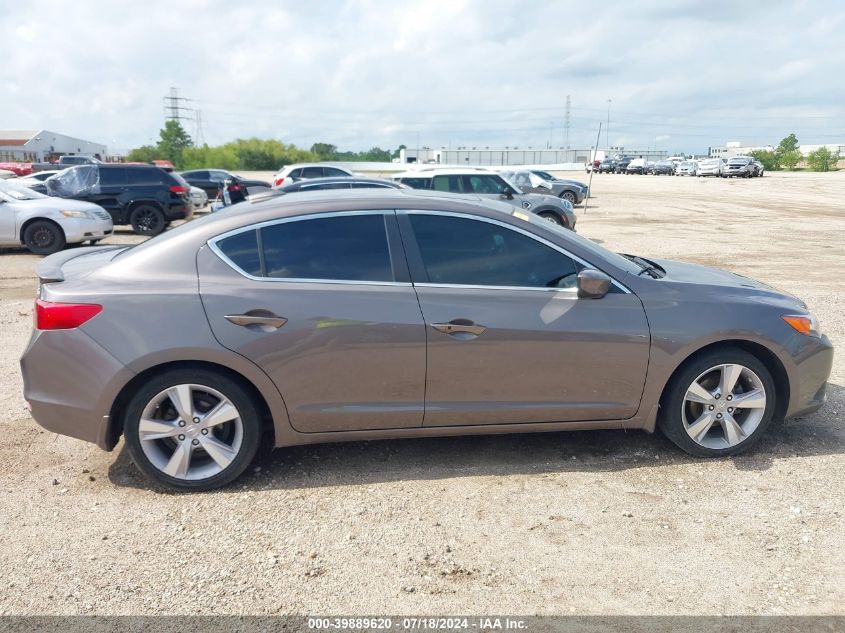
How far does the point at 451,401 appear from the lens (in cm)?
391

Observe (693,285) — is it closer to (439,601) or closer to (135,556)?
(439,601)

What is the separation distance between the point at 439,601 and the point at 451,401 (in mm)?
1242

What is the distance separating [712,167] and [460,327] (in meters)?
61.6

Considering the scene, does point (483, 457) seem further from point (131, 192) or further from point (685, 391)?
point (131, 192)

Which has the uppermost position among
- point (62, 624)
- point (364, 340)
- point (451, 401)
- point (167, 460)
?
point (364, 340)

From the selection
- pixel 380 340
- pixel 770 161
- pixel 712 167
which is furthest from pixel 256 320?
pixel 770 161

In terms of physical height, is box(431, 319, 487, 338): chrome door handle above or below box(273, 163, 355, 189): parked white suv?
below

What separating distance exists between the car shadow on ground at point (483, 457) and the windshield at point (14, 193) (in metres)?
10.7

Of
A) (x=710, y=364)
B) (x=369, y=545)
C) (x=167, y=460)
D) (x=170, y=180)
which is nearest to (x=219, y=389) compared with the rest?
(x=167, y=460)

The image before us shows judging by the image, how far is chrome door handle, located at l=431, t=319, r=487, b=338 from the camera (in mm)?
3799

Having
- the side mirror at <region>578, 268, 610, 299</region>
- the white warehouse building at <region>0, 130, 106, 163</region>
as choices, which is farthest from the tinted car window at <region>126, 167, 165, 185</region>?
the white warehouse building at <region>0, 130, 106, 163</region>

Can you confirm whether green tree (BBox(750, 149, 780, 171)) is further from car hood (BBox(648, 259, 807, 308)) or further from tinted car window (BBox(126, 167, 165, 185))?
car hood (BBox(648, 259, 807, 308))

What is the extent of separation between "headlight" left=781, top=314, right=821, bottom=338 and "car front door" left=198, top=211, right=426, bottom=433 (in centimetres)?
230

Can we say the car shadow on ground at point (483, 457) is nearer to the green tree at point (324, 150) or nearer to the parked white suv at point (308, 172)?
the parked white suv at point (308, 172)
